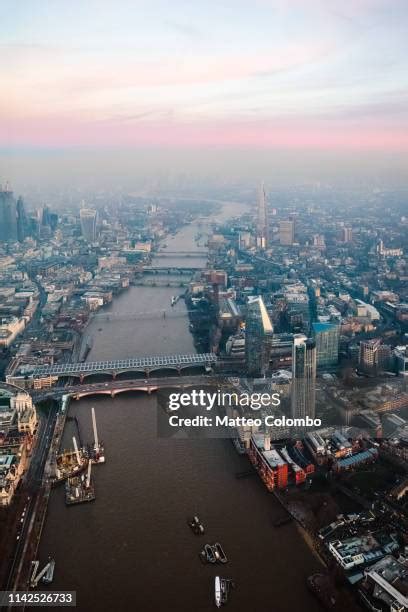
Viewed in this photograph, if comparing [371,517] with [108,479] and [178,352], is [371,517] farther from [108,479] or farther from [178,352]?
[178,352]

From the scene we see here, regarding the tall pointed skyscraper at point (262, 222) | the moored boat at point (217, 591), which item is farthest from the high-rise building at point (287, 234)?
the moored boat at point (217, 591)

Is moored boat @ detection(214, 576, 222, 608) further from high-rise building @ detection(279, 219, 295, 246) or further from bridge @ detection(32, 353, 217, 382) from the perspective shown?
high-rise building @ detection(279, 219, 295, 246)

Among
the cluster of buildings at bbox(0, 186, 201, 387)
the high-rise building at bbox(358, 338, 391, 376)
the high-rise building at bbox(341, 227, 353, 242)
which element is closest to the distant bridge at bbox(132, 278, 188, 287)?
the cluster of buildings at bbox(0, 186, 201, 387)

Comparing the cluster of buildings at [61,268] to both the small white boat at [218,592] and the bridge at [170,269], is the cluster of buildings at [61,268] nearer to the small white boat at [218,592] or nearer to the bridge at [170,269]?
the bridge at [170,269]

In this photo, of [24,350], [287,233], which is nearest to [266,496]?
[24,350]

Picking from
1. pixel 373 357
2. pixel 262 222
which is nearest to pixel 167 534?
pixel 373 357

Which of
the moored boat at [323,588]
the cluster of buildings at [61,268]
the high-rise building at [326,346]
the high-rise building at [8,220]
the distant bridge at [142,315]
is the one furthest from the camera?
the high-rise building at [8,220]
